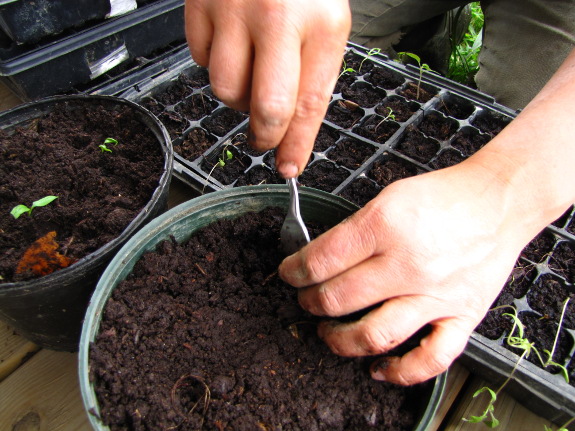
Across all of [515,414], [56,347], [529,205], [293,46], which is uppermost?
[293,46]

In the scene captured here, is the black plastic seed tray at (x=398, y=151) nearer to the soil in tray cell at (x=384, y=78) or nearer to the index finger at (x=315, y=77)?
the soil in tray cell at (x=384, y=78)

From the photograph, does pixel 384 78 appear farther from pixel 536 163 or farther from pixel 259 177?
pixel 536 163

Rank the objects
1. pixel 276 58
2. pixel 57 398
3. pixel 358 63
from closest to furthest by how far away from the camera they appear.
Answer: pixel 276 58, pixel 57 398, pixel 358 63

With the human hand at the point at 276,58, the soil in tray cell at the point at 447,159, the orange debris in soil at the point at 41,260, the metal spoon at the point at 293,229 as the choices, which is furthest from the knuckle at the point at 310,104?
the soil in tray cell at the point at 447,159

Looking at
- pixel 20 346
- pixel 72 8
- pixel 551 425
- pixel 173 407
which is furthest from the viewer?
pixel 72 8

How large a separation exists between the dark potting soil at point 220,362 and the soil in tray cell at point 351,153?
2.10ft

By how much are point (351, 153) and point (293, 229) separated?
27.3 inches

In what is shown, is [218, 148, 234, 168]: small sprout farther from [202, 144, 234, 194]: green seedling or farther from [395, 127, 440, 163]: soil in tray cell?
[395, 127, 440, 163]: soil in tray cell

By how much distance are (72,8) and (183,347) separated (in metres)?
1.16

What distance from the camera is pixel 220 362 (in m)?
0.76

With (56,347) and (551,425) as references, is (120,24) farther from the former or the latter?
(551,425)

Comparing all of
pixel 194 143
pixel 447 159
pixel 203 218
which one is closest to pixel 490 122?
pixel 447 159

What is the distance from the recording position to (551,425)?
3.22 ft

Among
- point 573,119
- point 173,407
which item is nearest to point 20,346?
point 173,407
